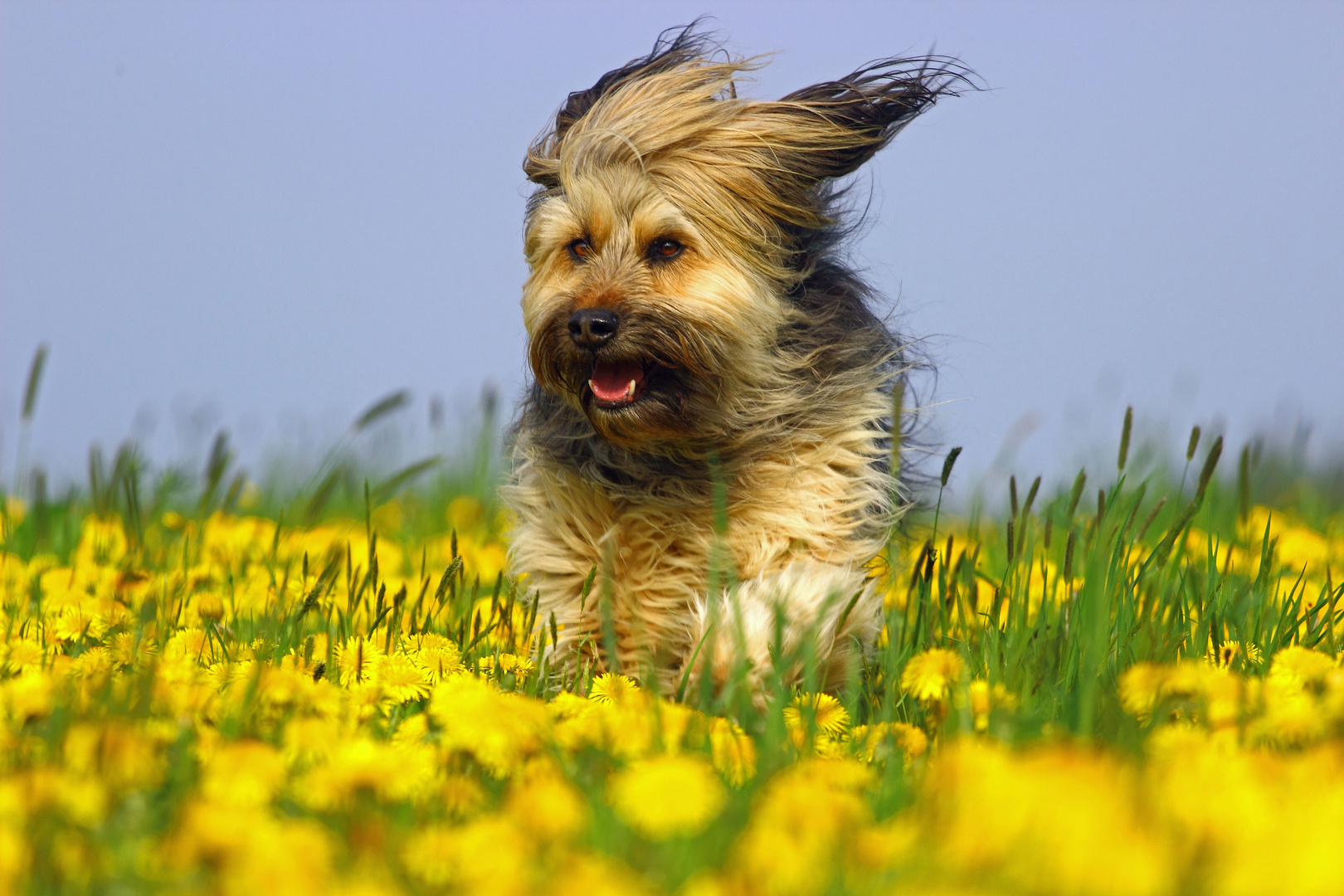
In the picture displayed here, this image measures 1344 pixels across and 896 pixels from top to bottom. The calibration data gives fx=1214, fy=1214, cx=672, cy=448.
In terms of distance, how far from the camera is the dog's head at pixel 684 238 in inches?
131

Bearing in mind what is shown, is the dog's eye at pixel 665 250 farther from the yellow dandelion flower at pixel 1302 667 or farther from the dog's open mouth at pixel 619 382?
the yellow dandelion flower at pixel 1302 667

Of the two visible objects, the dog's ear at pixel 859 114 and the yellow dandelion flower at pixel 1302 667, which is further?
the dog's ear at pixel 859 114

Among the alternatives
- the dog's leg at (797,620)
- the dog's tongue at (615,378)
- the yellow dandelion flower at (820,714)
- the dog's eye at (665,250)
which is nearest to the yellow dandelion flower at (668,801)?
the yellow dandelion flower at (820,714)

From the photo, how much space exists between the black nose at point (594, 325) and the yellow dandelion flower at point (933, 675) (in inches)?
52.8

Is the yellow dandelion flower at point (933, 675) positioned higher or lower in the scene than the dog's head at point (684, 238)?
lower

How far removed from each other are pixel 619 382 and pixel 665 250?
42 centimetres

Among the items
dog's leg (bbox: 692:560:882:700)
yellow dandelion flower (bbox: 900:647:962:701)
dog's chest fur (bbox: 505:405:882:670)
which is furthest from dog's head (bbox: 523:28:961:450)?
yellow dandelion flower (bbox: 900:647:962:701)

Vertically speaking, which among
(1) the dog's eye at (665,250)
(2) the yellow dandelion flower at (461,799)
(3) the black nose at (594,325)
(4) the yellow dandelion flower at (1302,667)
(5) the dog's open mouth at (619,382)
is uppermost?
(1) the dog's eye at (665,250)

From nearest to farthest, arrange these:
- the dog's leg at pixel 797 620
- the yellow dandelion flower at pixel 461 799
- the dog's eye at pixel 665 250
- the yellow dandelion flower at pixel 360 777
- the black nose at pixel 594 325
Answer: the yellow dandelion flower at pixel 360 777 < the yellow dandelion flower at pixel 461 799 < the dog's leg at pixel 797 620 < the black nose at pixel 594 325 < the dog's eye at pixel 665 250

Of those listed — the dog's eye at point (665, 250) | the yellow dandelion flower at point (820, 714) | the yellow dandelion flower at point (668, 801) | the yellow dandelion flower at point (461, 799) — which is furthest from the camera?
the dog's eye at point (665, 250)

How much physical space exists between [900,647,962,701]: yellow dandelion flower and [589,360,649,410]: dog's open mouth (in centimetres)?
133

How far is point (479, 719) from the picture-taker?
5.70 ft

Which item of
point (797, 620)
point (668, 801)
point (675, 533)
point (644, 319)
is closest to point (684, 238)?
point (644, 319)

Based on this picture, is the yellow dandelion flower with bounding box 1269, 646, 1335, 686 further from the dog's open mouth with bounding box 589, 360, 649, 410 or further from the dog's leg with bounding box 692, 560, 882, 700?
the dog's open mouth with bounding box 589, 360, 649, 410
